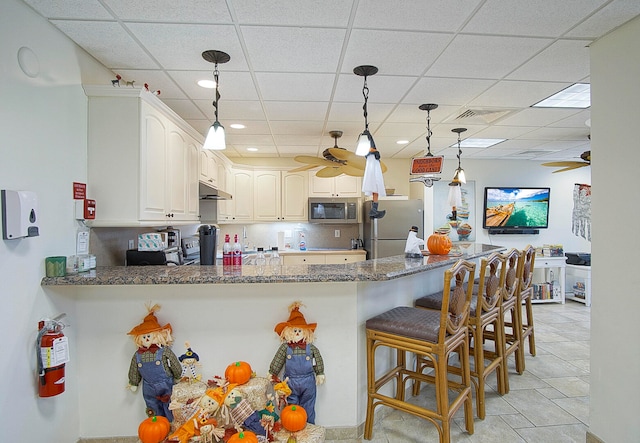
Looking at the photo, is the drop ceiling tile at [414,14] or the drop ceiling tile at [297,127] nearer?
the drop ceiling tile at [414,14]

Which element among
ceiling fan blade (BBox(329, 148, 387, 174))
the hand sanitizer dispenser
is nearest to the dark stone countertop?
the hand sanitizer dispenser

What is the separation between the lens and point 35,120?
5.74 ft

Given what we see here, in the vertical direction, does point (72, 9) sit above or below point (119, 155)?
above

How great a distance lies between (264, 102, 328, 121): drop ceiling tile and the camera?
319cm

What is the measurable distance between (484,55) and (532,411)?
2.58 meters

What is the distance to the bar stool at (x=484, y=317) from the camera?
2.37m

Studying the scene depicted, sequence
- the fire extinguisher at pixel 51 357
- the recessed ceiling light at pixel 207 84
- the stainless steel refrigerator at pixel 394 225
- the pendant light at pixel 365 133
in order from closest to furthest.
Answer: the fire extinguisher at pixel 51 357, the pendant light at pixel 365 133, the recessed ceiling light at pixel 207 84, the stainless steel refrigerator at pixel 394 225

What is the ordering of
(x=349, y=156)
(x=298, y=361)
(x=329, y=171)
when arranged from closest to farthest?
(x=298, y=361) → (x=349, y=156) → (x=329, y=171)

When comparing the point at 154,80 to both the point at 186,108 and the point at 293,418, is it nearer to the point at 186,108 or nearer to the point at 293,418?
the point at 186,108

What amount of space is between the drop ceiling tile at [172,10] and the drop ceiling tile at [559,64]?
2.09m

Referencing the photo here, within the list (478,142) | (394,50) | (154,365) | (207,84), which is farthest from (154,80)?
(478,142)

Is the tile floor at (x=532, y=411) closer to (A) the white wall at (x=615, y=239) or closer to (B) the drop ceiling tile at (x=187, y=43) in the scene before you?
(A) the white wall at (x=615, y=239)

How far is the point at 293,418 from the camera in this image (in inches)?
72.8

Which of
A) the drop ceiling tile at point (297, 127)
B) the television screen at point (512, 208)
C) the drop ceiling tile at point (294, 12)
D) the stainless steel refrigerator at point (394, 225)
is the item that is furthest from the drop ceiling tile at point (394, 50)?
Result: the television screen at point (512, 208)
